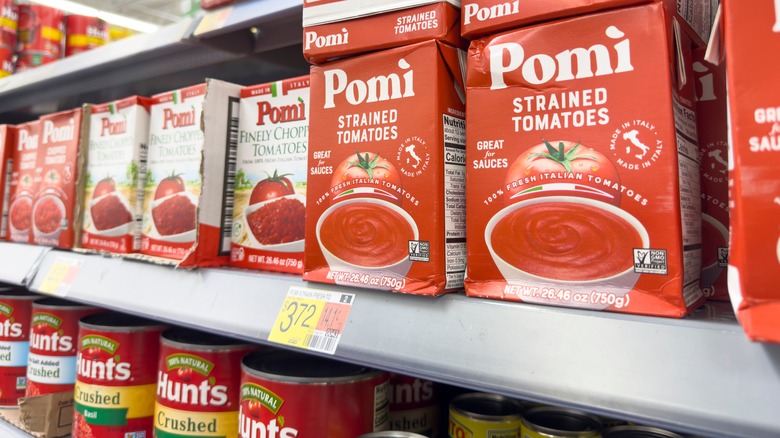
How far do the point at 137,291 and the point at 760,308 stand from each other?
99cm

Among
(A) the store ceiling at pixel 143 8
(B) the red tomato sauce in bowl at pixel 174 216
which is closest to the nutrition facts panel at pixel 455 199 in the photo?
(B) the red tomato sauce in bowl at pixel 174 216

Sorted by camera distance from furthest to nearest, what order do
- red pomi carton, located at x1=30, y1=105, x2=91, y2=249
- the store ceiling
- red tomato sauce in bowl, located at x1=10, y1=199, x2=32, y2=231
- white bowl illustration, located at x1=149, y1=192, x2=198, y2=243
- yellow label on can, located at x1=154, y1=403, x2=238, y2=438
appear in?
the store ceiling
red tomato sauce in bowl, located at x1=10, y1=199, x2=32, y2=231
red pomi carton, located at x1=30, y1=105, x2=91, y2=249
white bowl illustration, located at x1=149, y1=192, x2=198, y2=243
yellow label on can, located at x1=154, y1=403, x2=238, y2=438

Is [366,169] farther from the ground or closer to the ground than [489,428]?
farther from the ground

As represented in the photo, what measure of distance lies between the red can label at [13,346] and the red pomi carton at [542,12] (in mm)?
1365

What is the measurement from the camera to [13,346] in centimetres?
137

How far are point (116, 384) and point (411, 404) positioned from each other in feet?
1.97

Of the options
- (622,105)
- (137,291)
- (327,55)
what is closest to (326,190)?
(327,55)

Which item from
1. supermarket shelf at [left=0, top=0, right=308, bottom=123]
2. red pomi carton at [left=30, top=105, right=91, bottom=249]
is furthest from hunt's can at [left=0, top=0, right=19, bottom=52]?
red pomi carton at [left=30, top=105, right=91, bottom=249]

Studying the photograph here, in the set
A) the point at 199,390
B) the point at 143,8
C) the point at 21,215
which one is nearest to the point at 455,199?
the point at 199,390

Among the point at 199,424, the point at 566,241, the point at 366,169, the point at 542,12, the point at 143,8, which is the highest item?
the point at 143,8

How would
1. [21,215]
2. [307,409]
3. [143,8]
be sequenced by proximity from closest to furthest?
1. [307,409]
2. [21,215]
3. [143,8]

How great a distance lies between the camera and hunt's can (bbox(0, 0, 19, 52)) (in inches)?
78.8

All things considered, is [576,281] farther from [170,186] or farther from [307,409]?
[170,186]

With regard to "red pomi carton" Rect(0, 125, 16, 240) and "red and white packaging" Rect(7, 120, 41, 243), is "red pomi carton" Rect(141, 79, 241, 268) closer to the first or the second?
"red and white packaging" Rect(7, 120, 41, 243)
